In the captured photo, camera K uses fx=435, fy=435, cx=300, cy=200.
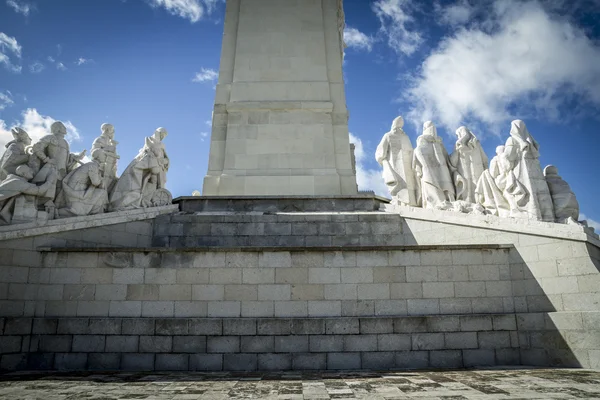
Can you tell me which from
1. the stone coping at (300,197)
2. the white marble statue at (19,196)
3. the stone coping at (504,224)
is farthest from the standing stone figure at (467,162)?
the white marble statue at (19,196)

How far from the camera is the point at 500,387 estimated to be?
20.6 ft

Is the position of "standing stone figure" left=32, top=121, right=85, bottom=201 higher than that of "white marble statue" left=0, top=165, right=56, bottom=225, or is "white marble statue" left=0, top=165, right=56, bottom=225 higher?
"standing stone figure" left=32, top=121, right=85, bottom=201

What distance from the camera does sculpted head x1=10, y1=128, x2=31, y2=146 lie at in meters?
10.8

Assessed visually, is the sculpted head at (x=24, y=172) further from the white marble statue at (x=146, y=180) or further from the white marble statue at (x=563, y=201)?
the white marble statue at (x=563, y=201)

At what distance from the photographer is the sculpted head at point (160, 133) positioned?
13114 millimetres

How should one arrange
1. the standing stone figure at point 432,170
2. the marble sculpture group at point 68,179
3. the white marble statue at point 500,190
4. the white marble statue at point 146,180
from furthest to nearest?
1. the standing stone figure at point 432,170
2. the white marble statue at point 146,180
3. the white marble statue at point 500,190
4. the marble sculpture group at point 68,179

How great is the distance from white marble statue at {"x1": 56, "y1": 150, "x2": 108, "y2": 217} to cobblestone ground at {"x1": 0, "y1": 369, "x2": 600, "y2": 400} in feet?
13.6

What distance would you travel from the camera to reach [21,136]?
10.9m

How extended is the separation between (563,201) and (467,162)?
9.27 ft

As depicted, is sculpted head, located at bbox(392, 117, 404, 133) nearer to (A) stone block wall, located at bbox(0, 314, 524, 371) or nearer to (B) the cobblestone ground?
(A) stone block wall, located at bbox(0, 314, 524, 371)

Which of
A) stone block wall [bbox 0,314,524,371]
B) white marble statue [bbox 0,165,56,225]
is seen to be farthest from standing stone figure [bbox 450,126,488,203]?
white marble statue [bbox 0,165,56,225]

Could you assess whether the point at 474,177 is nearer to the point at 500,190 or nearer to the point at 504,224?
the point at 500,190

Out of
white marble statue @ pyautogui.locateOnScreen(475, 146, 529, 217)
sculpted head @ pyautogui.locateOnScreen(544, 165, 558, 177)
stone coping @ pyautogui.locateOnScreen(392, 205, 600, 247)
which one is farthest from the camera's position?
sculpted head @ pyautogui.locateOnScreen(544, 165, 558, 177)

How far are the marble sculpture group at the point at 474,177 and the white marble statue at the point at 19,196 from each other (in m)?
9.68
